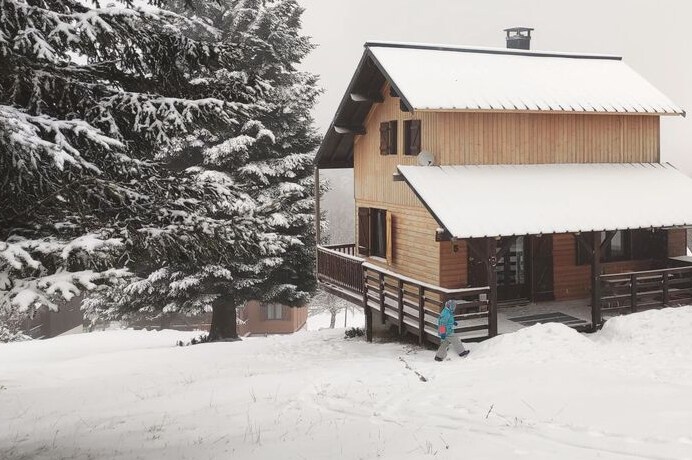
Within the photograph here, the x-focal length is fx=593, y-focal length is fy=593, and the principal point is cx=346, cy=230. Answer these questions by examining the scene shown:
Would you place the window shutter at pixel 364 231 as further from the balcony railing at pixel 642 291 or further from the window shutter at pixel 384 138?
the balcony railing at pixel 642 291

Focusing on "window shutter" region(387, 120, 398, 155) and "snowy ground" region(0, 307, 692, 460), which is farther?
"window shutter" region(387, 120, 398, 155)

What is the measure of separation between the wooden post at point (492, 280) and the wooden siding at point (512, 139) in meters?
3.57

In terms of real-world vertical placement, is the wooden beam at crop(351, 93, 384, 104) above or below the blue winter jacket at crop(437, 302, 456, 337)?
above

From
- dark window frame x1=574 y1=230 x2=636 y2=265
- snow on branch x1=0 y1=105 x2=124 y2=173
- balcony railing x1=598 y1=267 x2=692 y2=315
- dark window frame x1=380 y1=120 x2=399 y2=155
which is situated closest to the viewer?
snow on branch x1=0 y1=105 x2=124 y2=173

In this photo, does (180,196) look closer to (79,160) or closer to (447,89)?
(79,160)

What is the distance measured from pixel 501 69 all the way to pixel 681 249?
795cm

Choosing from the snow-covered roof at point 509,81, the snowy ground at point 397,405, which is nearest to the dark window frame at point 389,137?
the snow-covered roof at point 509,81

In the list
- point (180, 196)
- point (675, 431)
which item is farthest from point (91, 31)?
point (675, 431)

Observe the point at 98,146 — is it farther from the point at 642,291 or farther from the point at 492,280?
the point at 642,291

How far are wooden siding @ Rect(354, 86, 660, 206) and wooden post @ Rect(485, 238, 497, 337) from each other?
11.7 feet

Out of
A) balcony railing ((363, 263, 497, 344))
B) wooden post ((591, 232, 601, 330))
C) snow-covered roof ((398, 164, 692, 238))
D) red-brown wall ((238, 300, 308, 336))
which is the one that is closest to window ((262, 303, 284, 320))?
red-brown wall ((238, 300, 308, 336))

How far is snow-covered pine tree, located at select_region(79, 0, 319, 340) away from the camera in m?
21.8

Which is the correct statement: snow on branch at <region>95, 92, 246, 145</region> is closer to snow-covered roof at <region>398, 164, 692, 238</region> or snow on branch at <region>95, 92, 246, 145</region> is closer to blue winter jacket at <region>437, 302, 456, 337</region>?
snow-covered roof at <region>398, 164, 692, 238</region>

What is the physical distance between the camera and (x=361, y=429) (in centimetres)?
855
